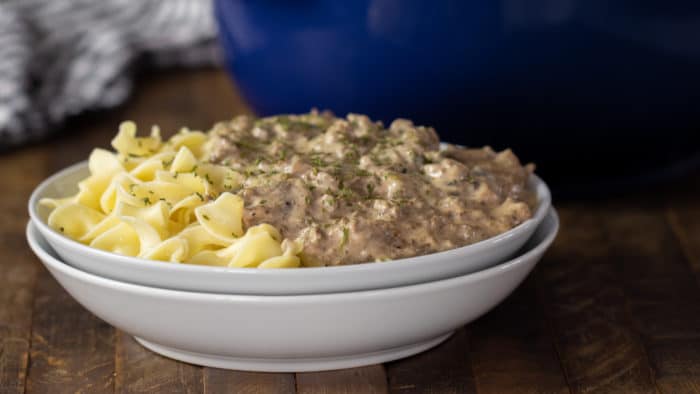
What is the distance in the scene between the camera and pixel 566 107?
3062 millimetres

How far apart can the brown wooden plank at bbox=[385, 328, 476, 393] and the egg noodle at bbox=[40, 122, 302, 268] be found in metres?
0.36

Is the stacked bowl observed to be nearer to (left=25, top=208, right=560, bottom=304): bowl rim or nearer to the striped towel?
(left=25, top=208, right=560, bottom=304): bowl rim

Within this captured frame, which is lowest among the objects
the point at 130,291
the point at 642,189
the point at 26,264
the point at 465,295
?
the point at 642,189

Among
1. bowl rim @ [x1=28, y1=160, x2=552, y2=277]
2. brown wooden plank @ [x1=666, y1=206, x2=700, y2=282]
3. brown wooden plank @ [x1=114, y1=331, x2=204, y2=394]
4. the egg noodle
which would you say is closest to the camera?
bowl rim @ [x1=28, y1=160, x2=552, y2=277]

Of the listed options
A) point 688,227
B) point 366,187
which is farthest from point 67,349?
point 688,227

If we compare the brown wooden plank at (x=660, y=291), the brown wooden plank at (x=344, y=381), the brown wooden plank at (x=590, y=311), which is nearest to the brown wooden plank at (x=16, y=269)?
the brown wooden plank at (x=344, y=381)

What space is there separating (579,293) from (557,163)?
27.2 inches

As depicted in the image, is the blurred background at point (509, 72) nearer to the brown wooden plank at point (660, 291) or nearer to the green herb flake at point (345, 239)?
the brown wooden plank at point (660, 291)

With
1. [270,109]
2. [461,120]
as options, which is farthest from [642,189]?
[270,109]

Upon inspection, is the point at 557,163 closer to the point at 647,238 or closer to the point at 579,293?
the point at 647,238

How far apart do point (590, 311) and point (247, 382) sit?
3.01 ft

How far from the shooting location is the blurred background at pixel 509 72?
2.94 meters

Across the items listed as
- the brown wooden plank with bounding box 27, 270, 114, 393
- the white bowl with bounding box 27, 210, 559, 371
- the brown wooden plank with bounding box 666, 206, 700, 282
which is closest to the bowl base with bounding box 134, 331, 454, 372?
the white bowl with bounding box 27, 210, 559, 371

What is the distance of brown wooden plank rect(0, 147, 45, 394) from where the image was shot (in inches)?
90.2
